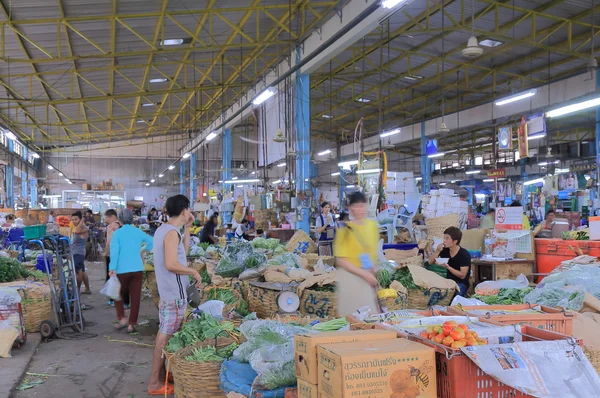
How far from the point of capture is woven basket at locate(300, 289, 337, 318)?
18.5ft

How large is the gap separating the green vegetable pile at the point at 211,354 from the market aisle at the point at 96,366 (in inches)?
42.4

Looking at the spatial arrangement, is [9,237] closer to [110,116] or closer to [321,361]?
[321,361]

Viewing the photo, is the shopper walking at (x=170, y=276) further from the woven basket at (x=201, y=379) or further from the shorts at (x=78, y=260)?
the shorts at (x=78, y=260)

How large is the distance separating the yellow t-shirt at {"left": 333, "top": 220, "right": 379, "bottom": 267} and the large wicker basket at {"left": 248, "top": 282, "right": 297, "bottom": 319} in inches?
62.0

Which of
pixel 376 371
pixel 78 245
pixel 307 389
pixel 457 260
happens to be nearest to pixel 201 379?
pixel 307 389

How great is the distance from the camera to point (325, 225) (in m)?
12.4

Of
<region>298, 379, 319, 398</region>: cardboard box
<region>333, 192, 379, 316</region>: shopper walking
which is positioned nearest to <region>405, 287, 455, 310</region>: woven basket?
<region>333, 192, 379, 316</region>: shopper walking

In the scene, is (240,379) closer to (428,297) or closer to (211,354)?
(211,354)

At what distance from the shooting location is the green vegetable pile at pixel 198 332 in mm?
4289

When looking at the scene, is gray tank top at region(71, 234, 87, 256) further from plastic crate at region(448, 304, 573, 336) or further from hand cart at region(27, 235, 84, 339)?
plastic crate at region(448, 304, 573, 336)

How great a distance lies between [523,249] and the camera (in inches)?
324

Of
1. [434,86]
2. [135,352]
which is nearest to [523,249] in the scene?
[135,352]

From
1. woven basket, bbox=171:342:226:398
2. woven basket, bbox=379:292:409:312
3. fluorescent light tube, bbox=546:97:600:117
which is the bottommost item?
woven basket, bbox=171:342:226:398

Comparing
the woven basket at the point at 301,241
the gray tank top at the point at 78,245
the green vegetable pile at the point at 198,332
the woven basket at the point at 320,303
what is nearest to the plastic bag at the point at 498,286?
the woven basket at the point at 320,303
